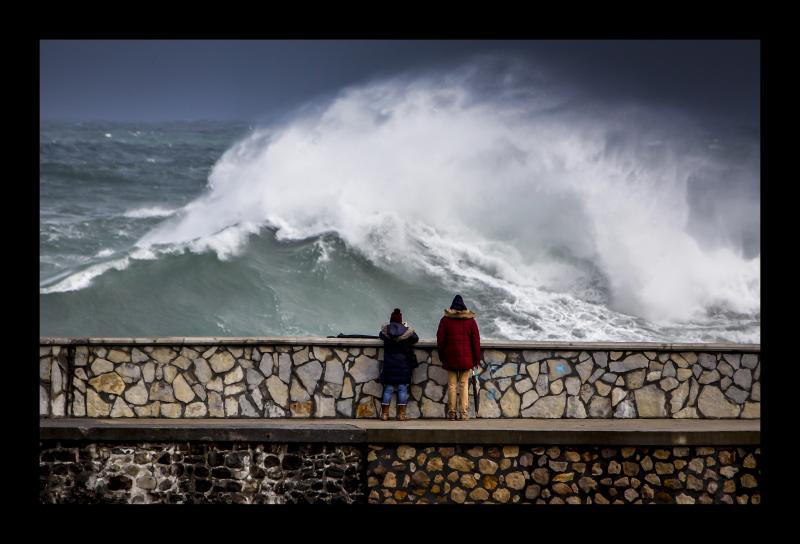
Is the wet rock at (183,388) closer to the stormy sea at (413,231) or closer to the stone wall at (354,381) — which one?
the stone wall at (354,381)

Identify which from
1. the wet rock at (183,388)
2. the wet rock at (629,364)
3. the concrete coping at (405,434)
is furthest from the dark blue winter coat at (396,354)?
the wet rock at (629,364)

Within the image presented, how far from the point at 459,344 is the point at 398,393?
2.56 ft

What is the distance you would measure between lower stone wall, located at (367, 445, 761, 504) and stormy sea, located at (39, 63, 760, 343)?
12.4 m

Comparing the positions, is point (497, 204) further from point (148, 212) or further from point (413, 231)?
point (148, 212)

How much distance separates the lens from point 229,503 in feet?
31.9

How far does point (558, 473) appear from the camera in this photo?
9.75 meters

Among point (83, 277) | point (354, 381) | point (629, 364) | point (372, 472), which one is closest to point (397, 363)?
point (354, 381)

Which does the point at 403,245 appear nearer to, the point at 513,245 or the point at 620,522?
the point at 513,245

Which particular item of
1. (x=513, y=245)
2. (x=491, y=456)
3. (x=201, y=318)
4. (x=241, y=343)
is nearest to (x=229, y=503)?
(x=241, y=343)

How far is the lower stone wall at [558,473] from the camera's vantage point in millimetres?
9719

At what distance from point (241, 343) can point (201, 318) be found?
12.1m

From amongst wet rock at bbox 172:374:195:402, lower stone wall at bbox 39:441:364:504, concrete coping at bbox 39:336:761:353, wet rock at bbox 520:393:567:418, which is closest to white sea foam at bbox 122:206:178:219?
concrete coping at bbox 39:336:761:353

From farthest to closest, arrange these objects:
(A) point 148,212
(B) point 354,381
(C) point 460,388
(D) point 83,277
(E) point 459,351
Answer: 1. (A) point 148,212
2. (D) point 83,277
3. (B) point 354,381
4. (C) point 460,388
5. (E) point 459,351

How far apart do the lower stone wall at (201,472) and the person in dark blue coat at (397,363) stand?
978 millimetres
